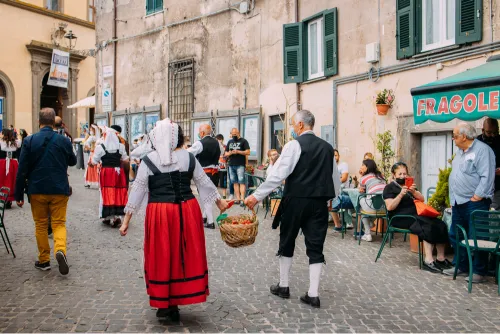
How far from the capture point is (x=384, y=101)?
11.3m

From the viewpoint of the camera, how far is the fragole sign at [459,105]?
6.06 metres

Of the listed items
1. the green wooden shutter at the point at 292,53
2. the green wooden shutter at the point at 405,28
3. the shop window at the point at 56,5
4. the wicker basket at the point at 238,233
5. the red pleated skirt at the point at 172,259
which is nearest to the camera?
the red pleated skirt at the point at 172,259

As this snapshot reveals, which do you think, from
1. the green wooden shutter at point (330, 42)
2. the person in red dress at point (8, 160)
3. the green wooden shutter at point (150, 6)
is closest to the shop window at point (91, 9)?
the green wooden shutter at point (150, 6)

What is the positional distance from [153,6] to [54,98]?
16583 millimetres

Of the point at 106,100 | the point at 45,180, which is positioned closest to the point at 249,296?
the point at 45,180

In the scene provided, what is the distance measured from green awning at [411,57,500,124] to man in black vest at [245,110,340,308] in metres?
2.10

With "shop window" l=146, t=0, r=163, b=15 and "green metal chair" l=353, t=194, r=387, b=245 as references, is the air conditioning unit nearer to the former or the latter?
"green metal chair" l=353, t=194, r=387, b=245

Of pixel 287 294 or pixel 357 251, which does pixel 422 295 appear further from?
pixel 357 251

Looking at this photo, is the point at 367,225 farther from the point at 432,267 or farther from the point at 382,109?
the point at 382,109

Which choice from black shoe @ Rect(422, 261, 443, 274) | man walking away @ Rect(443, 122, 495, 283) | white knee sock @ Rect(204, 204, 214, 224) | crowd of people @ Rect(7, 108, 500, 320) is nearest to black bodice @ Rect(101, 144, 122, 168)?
crowd of people @ Rect(7, 108, 500, 320)

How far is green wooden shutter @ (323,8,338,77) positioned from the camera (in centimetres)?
1272

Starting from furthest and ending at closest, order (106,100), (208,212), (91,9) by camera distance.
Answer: (91,9) → (106,100) → (208,212)

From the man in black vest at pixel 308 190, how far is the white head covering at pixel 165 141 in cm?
88

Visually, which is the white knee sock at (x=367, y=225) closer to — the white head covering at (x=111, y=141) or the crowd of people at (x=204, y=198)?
the crowd of people at (x=204, y=198)
